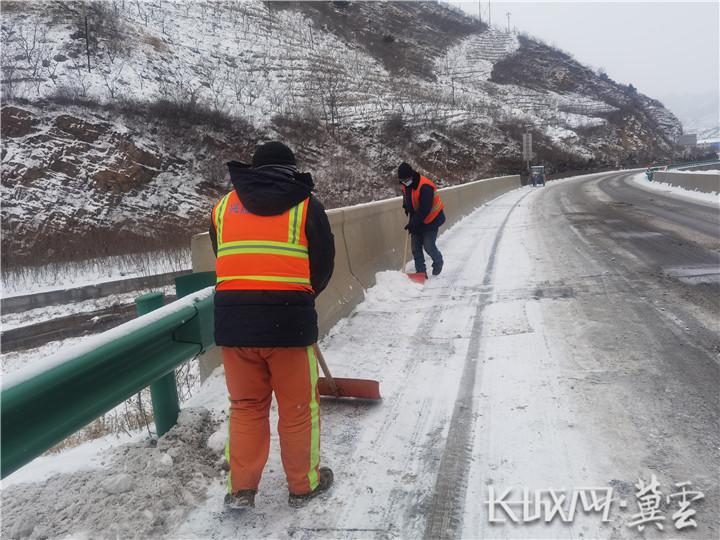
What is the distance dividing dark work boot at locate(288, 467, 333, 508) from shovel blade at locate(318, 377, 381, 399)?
0.90 meters

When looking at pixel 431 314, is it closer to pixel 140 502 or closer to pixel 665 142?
pixel 140 502

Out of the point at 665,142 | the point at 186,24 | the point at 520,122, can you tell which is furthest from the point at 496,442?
the point at 665,142

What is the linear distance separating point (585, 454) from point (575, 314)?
9.21ft

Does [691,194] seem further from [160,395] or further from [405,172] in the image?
[160,395]

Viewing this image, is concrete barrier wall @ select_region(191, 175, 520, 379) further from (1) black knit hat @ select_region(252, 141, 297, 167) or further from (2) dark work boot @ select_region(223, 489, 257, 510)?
(2) dark work boot @ select_region(223, 489, 257, 510)

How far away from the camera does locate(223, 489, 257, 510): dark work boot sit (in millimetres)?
2475

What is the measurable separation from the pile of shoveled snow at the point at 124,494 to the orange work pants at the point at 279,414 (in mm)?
332

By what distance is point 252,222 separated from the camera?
252 centimetres

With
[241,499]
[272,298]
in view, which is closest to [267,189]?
[272,298]

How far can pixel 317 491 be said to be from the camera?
2637 mm

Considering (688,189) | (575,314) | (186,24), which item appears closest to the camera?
(575,314)

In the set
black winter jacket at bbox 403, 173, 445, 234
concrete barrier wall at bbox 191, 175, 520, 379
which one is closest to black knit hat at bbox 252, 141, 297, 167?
concrete barrier wall at bbox 191, 175, 520, 379

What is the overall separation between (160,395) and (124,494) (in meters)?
0.69

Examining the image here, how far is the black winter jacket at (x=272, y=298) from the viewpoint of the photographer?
247 cm
